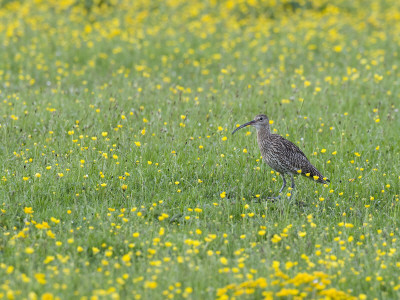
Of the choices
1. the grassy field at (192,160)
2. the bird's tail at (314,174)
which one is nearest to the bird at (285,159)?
the bird's tail at (314,174)

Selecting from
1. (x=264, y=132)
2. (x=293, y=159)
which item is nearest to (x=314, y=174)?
(x=293, y=159)

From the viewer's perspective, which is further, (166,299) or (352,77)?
(352,77)

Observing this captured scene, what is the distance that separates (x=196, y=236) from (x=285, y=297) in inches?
56.1

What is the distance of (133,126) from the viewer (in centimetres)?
889

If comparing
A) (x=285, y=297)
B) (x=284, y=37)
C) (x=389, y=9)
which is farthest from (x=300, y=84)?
(x=389, y=9)

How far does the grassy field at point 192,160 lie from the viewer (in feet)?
16.9

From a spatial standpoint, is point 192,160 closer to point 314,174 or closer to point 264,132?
point 264,132

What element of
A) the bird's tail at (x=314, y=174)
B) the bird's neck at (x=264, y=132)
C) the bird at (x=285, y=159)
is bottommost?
the bird's tail at (x=314, y=174)

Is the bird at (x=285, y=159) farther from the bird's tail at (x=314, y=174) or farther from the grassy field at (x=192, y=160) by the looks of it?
the grassy field at (x=192, y=160)

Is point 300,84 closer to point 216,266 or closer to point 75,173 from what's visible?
point 75,173

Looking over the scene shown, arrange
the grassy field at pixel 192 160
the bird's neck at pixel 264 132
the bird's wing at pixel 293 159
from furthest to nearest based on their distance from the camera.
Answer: the bird's neck at pixel 264 132
the bird's wing at pixel 293 159
the grassy field at pixel 192 160

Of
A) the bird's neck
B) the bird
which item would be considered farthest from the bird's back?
the bird's neck

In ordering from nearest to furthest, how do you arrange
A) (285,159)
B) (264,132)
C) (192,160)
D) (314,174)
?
(285,159), (314,174), (264,132), (192,160)

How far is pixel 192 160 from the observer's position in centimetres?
781
